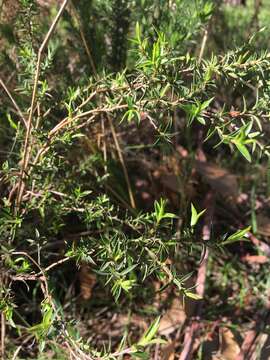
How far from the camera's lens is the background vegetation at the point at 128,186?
0.91 metres

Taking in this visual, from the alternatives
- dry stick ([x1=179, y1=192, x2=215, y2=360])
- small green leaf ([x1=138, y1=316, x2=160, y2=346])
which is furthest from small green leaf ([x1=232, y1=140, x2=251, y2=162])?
dry stick ([x1=179, y1=192, x2=215, y2=360])

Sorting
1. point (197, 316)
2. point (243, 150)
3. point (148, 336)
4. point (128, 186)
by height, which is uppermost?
point (243, 150)

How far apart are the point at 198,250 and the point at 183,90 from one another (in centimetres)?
93

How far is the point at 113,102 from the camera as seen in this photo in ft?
3.25

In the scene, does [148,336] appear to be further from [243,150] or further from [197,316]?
[197,316]

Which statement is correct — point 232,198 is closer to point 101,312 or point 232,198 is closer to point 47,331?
point 101,312

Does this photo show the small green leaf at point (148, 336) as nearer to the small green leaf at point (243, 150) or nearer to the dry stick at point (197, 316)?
the small green leaf at point (243, 150)

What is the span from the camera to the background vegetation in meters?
0.91

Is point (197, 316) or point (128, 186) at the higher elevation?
point (128, 186)

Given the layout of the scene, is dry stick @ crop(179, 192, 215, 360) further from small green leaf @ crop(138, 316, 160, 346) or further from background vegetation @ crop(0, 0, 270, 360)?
small green leaf @ crop(138, 316, 160, 346)

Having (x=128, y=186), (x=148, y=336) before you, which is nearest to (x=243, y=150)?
(x=148, y=336)

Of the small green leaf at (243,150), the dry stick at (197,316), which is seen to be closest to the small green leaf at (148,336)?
the small green leaf at (243,150)

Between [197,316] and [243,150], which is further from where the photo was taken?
[197,316]

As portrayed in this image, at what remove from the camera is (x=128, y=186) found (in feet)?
5.21
